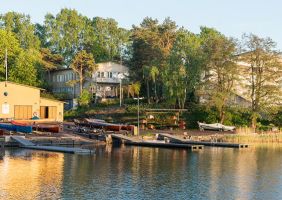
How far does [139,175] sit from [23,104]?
1434 inches

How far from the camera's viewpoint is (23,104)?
7006cm

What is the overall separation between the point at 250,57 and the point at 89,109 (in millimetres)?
27382

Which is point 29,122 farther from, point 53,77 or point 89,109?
point 53,77

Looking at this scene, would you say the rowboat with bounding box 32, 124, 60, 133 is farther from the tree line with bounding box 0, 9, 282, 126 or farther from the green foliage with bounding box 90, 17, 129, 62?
the green foliage with bounding box 90, 17, 129, 62

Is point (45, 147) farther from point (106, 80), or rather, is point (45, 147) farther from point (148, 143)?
point (106, 80)

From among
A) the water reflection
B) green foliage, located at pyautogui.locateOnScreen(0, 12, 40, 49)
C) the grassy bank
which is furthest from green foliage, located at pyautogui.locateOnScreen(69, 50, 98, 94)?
the water reflection

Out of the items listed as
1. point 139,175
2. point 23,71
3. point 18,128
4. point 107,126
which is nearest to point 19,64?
point 23,71

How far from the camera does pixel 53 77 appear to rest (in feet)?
331

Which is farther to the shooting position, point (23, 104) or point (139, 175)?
point (23, 104)

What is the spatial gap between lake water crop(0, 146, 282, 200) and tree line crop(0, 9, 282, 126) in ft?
69.0

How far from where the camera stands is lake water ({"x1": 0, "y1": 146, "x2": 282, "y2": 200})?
1236 inches

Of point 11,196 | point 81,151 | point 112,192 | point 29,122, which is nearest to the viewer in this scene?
point 11,196

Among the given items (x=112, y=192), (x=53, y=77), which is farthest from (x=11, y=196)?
(x=53, y=77)

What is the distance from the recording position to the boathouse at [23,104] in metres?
68.8
